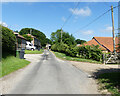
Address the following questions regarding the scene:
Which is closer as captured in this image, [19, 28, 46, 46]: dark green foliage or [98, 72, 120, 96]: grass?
[98, 72, 120, 96]: grass

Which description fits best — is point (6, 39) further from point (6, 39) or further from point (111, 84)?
point (111, 84)

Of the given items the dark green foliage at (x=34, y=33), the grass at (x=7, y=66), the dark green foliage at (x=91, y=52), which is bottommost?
the grass at (x=7, y=66)

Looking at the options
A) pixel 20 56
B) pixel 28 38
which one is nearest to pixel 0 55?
pixel 20 56

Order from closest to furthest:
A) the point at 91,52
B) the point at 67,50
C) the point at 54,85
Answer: the point at 54,85, the point at 91,52, the point at 67,50

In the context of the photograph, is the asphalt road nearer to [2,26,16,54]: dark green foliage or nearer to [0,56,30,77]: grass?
[0,56,30,77]: grass

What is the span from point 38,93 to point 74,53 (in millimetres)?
17659

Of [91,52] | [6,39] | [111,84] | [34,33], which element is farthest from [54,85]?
[34,33]

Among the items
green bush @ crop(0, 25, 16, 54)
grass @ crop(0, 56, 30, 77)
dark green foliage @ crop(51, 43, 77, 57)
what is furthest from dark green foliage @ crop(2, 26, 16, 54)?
dark green foliage @ crop(51, 43, 77, 57)

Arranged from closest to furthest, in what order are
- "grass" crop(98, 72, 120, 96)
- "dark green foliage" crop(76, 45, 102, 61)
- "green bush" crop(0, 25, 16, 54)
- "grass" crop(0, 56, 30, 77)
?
"grass" crop(98, 72, 120, 96) → "grass" crop(0, 56, 30, 77) → "green bush" crop(0, 25, 16, 54) → "dark green foliage" crop(76, 45, 102, 61)

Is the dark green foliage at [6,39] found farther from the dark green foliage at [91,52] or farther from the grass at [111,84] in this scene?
the dark green foliage at [91,52]

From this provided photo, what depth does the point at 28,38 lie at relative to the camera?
185 feet

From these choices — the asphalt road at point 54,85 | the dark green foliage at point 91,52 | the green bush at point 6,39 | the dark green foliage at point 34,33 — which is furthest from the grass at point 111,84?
the dark green foliage at point 34,33

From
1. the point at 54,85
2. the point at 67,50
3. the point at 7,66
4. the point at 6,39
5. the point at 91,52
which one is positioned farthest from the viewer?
the point at 67,50

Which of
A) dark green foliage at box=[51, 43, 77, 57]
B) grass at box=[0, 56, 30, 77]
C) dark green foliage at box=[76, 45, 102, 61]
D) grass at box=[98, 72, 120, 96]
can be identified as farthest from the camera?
dark green foliage at box=[51, 43, 77, 57]
